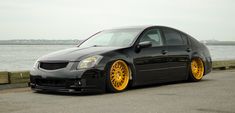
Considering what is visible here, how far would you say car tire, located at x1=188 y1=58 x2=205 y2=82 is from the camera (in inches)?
456

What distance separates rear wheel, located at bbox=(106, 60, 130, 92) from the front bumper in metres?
0.18

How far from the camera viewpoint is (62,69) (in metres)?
9.04

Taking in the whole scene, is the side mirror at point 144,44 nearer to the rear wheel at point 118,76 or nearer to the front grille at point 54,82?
the rear wheel at point 118,76

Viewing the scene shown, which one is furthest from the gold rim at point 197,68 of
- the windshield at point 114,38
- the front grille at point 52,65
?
the front grille at point 52,65

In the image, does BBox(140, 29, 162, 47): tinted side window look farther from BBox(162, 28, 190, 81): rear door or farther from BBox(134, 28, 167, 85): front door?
BBox(162, 28, 190, 81): rear door

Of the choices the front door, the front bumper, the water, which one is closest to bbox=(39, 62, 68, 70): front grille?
the front bumper

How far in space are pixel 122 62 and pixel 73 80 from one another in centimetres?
116

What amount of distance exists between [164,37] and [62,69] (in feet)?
9.69

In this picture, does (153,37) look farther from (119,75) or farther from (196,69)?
(196,69)

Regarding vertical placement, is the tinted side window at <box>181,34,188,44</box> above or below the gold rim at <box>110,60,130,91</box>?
above

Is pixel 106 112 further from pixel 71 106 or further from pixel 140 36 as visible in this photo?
pixel 140 36

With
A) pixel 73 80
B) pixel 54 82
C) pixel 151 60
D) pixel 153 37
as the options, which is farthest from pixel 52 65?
pixel 153 37

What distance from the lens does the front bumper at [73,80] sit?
29.3 ft

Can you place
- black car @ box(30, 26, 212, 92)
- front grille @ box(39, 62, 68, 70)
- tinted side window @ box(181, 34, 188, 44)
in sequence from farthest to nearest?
tinted side window @ box(181, 34, 188, 44) < front grille @ box(39, 62, 68, 70) < black car @ box(30, 26, 212, 92)
